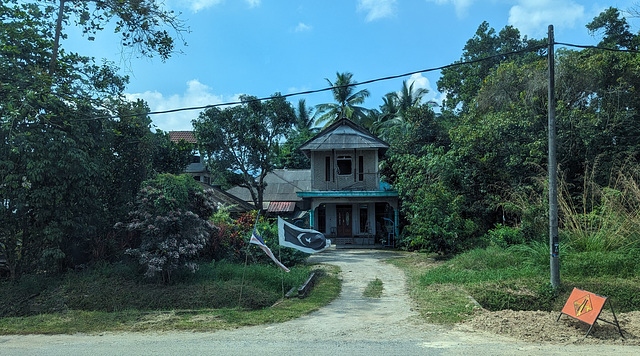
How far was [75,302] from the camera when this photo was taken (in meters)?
9.31

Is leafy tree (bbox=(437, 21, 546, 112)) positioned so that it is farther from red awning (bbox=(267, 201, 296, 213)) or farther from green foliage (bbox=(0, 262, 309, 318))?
green foliage (bbox=(0, 262, 309, 318))

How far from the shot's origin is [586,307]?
712 cm

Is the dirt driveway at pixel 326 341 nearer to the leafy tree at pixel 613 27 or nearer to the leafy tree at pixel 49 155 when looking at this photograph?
the leafy tree at pixel 49 155

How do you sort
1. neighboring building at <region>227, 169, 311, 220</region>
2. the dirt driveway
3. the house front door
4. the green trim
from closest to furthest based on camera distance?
1. the dirt driveway
2. the green trim
3. the house front door
4. neighboring building at <region>227, 169, 311, 220</region>

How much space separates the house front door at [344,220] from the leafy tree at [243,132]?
4.96 meters

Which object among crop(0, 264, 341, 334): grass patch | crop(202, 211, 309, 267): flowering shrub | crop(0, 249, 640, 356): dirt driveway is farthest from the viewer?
crop(202, 211, 309, 267): flowering shrub

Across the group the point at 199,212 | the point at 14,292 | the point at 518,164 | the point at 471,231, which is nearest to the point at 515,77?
the point at 518,164

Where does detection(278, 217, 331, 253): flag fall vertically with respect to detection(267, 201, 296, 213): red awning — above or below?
below

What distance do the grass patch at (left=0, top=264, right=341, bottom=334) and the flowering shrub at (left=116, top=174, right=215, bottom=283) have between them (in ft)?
2.13

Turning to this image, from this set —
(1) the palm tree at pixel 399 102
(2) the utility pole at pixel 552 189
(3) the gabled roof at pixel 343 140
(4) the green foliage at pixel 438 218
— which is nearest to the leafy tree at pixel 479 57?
(1) the palm tree at pixel 399 102

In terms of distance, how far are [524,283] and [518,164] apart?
7754 millimetres

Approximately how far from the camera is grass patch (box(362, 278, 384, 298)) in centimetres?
1035

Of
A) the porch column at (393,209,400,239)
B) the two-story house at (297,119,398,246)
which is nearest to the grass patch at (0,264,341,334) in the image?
the porch column at (393,209,400,239)

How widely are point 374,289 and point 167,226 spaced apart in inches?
224
